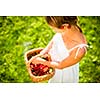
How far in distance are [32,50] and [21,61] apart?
0.44 feet

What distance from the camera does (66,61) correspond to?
2.62 meters

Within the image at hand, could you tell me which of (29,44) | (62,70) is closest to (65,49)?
(62,70)

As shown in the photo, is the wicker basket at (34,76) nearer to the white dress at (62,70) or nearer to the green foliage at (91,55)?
the white dress at (62,70)

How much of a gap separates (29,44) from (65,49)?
12.4 inches

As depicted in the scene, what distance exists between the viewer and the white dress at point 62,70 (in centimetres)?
262

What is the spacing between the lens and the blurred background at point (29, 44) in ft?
8.62

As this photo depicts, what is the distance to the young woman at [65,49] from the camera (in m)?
2.62

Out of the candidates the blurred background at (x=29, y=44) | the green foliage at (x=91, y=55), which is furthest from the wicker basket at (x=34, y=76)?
the green foliage at (x=91, y=55)

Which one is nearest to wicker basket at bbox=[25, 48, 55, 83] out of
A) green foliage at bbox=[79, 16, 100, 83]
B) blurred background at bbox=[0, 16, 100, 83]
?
blurred background at bbox=[0, 16, 100, 83]

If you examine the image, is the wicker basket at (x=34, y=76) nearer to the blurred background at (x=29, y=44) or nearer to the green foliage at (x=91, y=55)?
the blurred background at (x=29, y=44)
